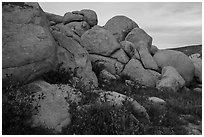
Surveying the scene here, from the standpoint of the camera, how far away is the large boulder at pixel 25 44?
1286cm

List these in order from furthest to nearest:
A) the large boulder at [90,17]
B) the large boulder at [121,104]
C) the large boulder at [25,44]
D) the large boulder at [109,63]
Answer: the large boulder at [90,17], the large boulder at [109,63], the large boulder at [25,44], the large boulder at [121,104]

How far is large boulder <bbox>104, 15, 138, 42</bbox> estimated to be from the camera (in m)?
32.5

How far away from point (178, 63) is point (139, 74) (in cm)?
525

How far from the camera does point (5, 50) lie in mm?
12969

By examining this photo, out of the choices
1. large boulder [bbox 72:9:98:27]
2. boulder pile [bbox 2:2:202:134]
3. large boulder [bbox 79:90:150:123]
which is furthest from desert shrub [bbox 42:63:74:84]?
large boulder [bbox 72:9:98:27]

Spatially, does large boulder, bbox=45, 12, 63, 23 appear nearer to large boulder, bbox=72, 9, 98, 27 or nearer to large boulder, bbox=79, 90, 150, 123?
large boulder, bbox=72, 9, 98, 27

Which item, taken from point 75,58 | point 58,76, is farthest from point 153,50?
point 58,76

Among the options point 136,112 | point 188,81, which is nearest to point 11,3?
point 136,112

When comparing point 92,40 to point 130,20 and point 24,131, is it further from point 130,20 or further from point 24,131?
point 24,131

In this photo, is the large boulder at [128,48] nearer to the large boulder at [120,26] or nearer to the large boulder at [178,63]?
the large boulder at [178,63]

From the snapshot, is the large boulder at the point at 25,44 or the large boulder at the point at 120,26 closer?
the large boulder at the point at 25,44

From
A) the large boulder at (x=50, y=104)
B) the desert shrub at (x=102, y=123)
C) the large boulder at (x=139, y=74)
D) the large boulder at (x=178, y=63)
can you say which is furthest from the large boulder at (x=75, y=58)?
the large boulder at (x=178, y=63)

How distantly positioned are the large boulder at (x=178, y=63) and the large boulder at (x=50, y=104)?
14635 millimetres

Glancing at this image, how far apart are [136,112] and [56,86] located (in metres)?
3.95
